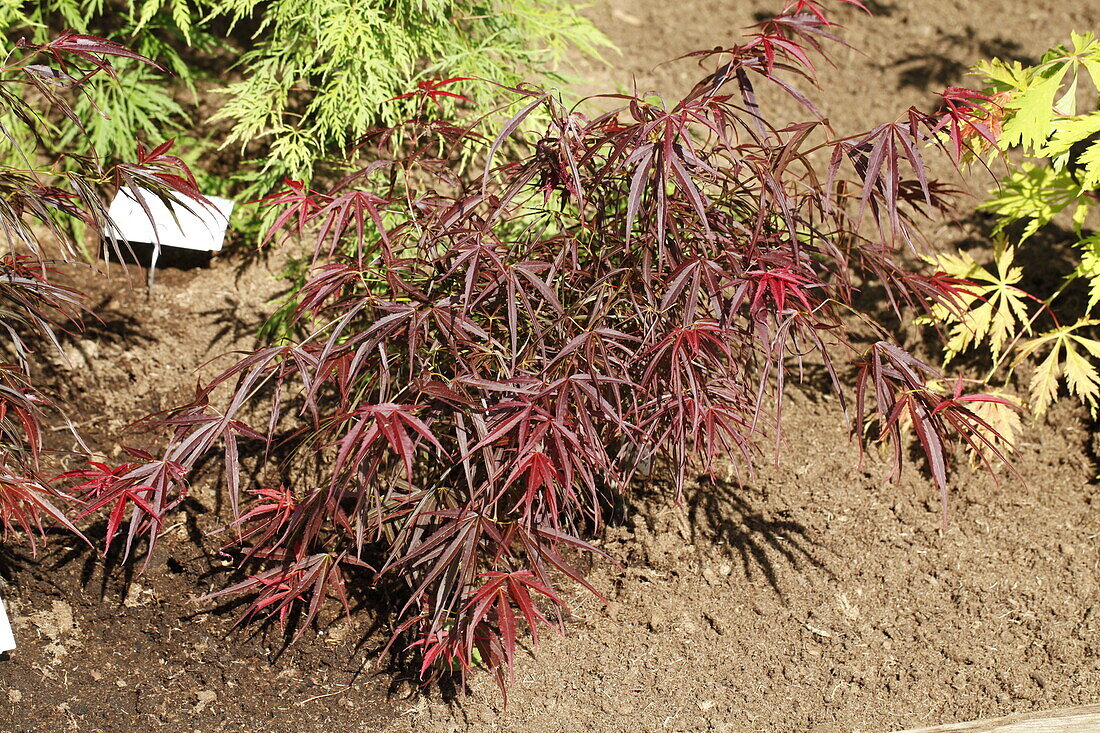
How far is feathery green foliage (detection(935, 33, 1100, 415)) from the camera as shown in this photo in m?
2.33

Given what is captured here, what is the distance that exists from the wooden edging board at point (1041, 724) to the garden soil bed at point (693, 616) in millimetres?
121

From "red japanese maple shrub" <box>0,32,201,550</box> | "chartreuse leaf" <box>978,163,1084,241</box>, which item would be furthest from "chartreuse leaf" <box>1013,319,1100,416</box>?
"red japanese maple shrub" <box>0,32,201,550</box>

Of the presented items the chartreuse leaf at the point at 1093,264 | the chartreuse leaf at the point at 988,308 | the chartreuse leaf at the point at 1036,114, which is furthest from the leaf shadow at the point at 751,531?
the chartreuse leaf at the point at 1036,114

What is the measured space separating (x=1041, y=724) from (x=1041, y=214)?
5.05ft

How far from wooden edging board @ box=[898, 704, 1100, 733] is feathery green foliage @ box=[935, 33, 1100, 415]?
90 cm

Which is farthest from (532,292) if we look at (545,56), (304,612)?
(545,56)

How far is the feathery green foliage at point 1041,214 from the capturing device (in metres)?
2.33

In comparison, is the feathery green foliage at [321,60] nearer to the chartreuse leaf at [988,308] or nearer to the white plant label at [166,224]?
the white plant label at [166,224]

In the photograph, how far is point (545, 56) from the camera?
3639mm

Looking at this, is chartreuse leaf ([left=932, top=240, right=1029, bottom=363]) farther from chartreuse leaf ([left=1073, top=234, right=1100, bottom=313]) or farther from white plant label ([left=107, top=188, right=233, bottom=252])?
white plant label ([left=107, top=188, right=233, bottom=252])

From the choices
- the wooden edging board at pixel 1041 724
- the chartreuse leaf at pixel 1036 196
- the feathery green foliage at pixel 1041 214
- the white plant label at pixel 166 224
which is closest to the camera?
the wooden edging board at pixel 1041 724

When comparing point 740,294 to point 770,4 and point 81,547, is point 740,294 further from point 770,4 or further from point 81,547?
point 770,4

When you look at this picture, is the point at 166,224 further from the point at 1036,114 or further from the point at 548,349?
the point at 1036,114

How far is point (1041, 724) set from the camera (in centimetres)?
210
